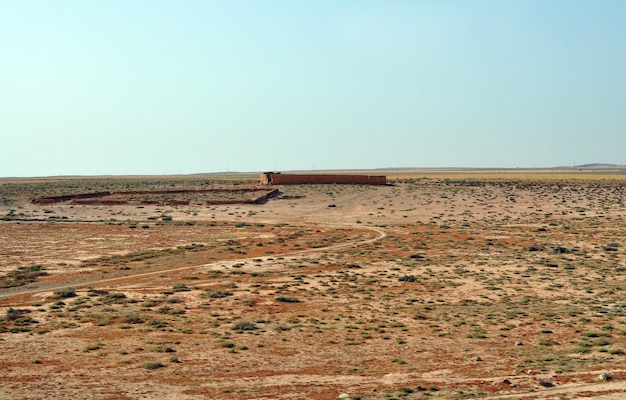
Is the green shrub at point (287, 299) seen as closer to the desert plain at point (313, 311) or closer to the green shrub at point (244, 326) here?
the desert plain at point (313, 311)

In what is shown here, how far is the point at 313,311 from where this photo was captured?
25359 millimetres

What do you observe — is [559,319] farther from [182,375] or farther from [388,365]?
[182,375]

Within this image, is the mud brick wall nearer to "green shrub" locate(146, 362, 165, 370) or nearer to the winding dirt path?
the winding dirt path

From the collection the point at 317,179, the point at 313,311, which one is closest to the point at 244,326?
the point at 313,311

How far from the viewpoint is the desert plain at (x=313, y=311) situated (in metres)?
17.0

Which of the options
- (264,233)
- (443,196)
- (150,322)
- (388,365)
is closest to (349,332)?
(388,365)

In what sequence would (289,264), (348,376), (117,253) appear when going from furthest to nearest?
(117,253), (289,264), (348,376)

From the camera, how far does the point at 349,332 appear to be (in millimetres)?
22203

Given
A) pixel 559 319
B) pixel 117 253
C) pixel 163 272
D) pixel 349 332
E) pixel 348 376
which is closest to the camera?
pixel 348 376

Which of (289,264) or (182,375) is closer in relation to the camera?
(182,375)

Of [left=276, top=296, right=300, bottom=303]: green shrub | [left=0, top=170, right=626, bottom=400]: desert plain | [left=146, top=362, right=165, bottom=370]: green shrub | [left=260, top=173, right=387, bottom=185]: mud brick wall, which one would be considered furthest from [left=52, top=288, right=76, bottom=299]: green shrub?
[left=260, top=173, right=387, bottom=185]: mud brick wall

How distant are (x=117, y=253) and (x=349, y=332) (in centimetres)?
2181

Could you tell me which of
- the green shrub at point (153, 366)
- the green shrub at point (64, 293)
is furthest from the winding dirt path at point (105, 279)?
the green shrub at point (153, 366)

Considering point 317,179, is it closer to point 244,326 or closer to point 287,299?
point 287,299
